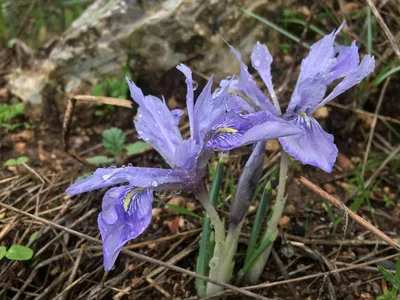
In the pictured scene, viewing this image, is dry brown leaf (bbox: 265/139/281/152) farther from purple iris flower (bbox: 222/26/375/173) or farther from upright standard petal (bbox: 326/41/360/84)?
upright standard petal (bbox: 326/41/360/84)

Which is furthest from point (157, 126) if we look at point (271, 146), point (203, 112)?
point (271, 146)

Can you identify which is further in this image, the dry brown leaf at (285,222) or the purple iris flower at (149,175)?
the dry brown leaf at (285,222)

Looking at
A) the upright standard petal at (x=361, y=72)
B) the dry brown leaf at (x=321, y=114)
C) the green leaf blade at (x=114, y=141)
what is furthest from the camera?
the dry brown leaf at (x=321, y=114)

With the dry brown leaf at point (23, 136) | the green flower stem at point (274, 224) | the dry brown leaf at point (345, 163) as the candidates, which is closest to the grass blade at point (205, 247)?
the green flower stem at point (274, 224)

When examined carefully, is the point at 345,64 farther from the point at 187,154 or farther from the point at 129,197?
the point at 129,197

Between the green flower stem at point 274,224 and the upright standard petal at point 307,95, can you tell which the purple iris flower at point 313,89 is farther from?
the green flower stem at point 274,224

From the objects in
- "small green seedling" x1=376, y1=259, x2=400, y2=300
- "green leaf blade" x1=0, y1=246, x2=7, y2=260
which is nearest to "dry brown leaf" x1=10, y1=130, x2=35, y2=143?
"green leaf blade" x1=0, y1=246, x2=7, y2=260
